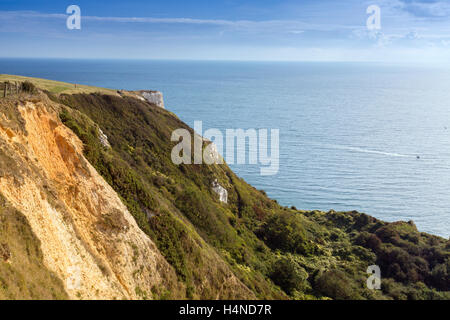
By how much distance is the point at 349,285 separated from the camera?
3120 centimetres

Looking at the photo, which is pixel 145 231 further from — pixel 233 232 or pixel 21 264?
pixel 233 232

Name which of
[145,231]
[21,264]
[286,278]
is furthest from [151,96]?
[21,264]

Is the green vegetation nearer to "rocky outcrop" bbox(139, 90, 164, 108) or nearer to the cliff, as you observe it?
the cliff

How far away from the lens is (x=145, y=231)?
68.6 ft

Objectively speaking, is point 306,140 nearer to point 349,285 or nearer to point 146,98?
point 146,98

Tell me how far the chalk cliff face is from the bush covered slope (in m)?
2.18

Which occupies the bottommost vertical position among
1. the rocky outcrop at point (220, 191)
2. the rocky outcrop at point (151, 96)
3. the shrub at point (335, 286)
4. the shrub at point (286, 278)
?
the shrub at point (335, 286)

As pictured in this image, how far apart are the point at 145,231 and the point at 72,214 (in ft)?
16.6

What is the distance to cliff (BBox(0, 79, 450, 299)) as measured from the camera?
14.2 metres

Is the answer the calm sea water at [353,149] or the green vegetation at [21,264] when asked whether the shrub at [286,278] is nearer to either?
the green vegetation at [21,264]

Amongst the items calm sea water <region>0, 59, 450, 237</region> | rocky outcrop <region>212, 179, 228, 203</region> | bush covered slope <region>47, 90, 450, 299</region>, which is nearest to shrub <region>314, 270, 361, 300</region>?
bush covered slope <region>47, 90, 450, 299</region>

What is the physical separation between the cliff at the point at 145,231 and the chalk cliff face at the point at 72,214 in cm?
6

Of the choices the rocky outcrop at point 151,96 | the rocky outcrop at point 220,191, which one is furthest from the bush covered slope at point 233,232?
the rocky outcrop at point 151,96

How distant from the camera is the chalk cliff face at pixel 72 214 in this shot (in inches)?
560
